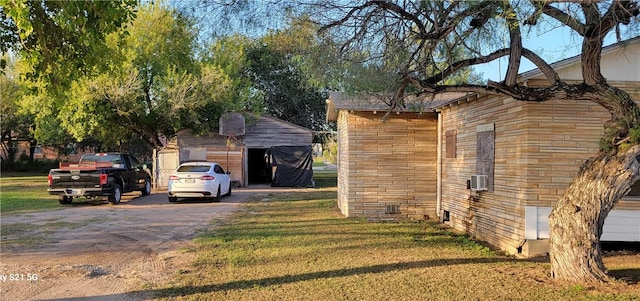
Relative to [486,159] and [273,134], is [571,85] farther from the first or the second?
[273,134]

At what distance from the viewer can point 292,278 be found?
6.60 metres

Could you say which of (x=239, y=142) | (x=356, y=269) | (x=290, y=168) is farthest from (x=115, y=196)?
(x=356, y=269)

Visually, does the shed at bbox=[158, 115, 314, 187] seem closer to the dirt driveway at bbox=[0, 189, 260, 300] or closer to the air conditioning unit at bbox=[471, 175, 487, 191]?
the dirt driveway at bbox=[0, 189, 260, 300]

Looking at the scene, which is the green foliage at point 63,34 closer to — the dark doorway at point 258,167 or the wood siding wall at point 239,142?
the wood siding wall at point 239,142

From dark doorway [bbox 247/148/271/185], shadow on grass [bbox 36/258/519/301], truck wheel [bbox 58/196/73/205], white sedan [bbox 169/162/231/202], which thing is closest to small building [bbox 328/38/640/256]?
shadow on grass [bbox 36/258/519/301]

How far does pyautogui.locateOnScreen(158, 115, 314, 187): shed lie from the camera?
2444 centimetres

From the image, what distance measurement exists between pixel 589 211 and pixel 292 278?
387cm

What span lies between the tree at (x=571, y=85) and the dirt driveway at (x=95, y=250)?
4596 millimetres

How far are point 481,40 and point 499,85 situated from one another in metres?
0.69

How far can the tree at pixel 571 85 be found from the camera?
18.9 ft

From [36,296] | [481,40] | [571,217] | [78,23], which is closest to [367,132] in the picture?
[481,40]

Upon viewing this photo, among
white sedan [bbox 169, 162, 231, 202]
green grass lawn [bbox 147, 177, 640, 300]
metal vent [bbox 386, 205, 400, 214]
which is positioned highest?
white sedan [bbox 169, 162, 231, 202]

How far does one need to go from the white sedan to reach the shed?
7196 millimetres

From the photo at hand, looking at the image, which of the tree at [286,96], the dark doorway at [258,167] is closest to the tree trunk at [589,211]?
the dark doorway at [258,167]
